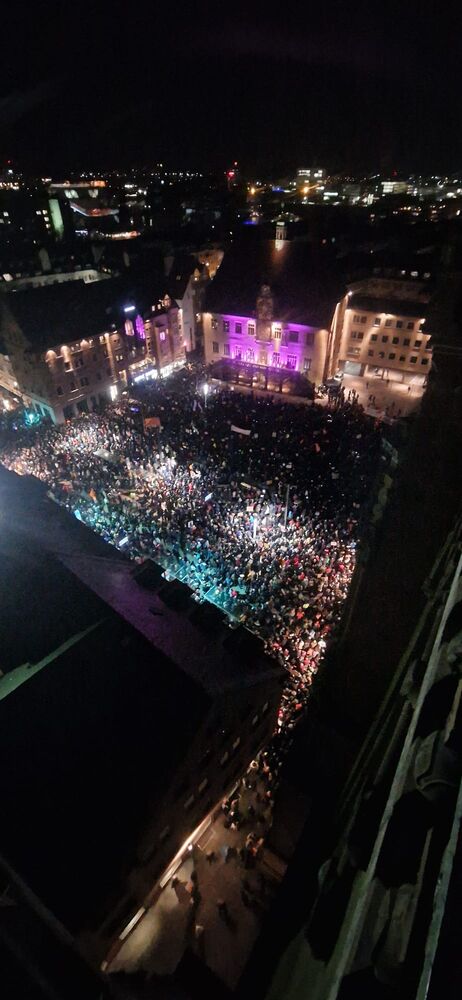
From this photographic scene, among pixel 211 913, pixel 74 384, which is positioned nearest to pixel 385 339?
pixel 74 384

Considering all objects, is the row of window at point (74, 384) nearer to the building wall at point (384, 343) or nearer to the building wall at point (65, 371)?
the building wall at point (65, 371)

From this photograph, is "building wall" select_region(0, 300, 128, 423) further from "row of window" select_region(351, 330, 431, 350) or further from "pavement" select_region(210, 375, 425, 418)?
"row of window" select_region(351, 330, 431, 350)

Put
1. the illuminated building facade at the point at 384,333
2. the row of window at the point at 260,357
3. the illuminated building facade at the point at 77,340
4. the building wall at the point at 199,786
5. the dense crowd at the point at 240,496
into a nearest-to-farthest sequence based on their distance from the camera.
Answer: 1. the building wall at the point at 199,786
2. the dense crowd at the point at 240,496
3. the illuminated building facade at the point at 77,340
4. the illuminated building facade at the point at 384,333
5. the row of window at the point at 260,357

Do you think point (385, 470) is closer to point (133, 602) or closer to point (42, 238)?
point (133, 602)

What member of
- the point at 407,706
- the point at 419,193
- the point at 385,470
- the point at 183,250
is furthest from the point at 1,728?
the point at 419,193

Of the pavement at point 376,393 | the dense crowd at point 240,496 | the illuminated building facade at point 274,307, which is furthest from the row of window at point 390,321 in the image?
the dense crowd at point 240,496

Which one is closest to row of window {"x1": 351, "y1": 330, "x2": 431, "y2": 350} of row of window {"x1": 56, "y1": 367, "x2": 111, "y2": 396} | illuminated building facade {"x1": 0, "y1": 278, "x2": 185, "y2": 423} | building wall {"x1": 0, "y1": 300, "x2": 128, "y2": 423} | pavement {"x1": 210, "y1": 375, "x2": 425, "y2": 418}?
pavement {"x1": 210, "y1": 375, "x2": 425, "y2": 418}
